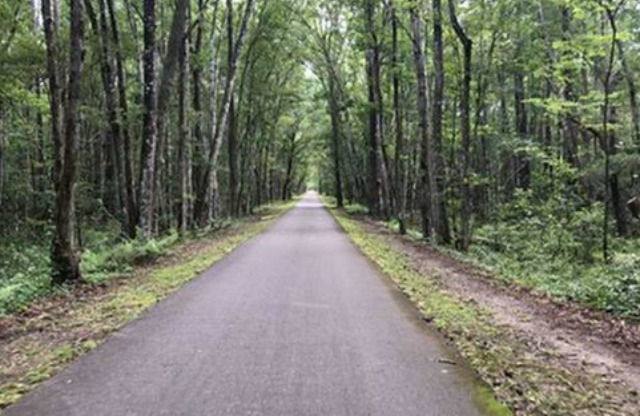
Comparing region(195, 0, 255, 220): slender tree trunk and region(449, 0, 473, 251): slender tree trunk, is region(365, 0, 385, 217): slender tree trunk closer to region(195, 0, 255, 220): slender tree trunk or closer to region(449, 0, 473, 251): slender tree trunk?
region(195, 0, 255, 220): slender tree trunk

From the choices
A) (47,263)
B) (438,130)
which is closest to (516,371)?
(47,263)

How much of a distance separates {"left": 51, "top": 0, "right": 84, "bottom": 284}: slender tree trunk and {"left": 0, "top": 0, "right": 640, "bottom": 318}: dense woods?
3 centimetres

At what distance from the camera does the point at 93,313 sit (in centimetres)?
791

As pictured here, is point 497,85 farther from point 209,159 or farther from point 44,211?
point 44,211

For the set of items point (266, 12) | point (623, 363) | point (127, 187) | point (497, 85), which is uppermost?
point (266, 12)

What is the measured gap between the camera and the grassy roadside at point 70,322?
5406mm

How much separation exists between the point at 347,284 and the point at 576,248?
822 centimetres

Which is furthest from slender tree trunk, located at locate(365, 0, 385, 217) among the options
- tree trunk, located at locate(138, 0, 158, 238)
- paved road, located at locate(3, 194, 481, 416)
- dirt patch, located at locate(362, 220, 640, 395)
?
paved road, located at locate(3, 194, 481, 416)

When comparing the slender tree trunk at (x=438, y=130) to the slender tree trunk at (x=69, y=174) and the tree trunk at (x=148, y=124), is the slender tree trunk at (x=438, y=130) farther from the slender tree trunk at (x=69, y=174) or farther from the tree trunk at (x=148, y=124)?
the slender tree trunk at (x=69, y=174)

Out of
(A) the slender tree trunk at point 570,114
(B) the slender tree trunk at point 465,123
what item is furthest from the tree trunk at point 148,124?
(A) the slender tree trunk at point 570,114

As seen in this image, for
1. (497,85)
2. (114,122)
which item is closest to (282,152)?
(497,85)

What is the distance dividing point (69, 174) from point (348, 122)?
28702 mm

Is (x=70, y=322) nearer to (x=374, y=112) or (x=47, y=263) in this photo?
(x=47, y=263)

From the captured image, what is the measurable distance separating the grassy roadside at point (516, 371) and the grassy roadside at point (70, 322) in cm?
382
